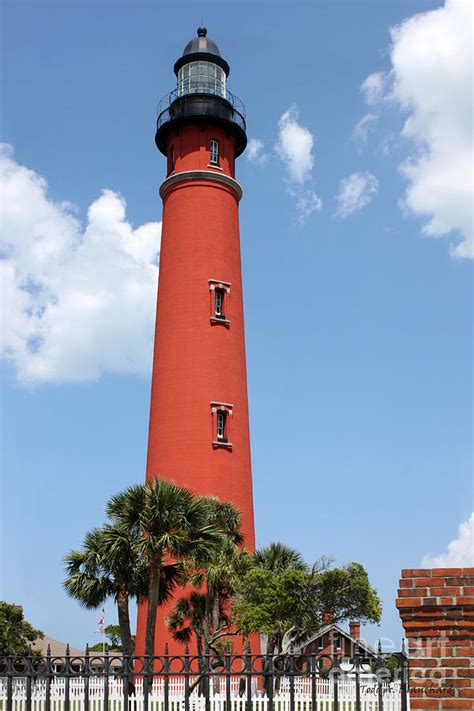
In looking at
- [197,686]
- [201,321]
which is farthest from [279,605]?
[201,321]

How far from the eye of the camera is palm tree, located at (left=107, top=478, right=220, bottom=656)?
24.3 meters

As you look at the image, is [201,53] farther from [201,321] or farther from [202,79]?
[201,321]

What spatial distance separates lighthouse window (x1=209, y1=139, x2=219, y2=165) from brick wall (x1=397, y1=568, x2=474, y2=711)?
3257 centimetres

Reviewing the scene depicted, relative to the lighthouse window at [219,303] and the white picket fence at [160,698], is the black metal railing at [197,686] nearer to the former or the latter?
the white picket fence at [160,698]

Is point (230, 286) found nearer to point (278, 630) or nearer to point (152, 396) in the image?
point (152, 396)

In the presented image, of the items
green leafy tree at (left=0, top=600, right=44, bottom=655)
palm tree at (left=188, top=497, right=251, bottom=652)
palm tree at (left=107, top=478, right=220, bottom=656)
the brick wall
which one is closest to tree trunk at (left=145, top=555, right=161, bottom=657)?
palm tree at (left=107, top=478, right=220, bottom=656)

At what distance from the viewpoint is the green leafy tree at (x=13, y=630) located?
4550cm

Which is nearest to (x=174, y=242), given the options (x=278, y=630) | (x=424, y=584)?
(x=278, y=630)

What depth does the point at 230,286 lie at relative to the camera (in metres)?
36.8

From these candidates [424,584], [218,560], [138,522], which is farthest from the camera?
[218,560]

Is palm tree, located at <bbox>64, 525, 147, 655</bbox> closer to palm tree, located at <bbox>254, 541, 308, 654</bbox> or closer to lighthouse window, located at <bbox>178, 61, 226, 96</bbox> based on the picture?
palm tree, located at <bbox>254, 541, 308, 654</bbox>

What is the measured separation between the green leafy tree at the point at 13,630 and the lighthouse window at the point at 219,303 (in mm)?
21085

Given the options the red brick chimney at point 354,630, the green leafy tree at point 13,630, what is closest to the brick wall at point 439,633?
the green leafy tree at point 13,630

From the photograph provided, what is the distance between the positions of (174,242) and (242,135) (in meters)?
6.60
